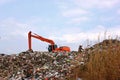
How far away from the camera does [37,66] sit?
40.8 ft

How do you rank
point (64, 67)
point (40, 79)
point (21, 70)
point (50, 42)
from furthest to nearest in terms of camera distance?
point (50, 42), point (21, 70), point (64, 67), point (40, 79)

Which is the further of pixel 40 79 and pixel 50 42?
pixel 50 42

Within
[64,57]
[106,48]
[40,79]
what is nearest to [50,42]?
[64,57]

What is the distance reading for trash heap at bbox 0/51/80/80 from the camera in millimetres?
10595

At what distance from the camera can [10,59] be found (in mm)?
14789

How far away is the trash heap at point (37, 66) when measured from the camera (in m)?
10.6

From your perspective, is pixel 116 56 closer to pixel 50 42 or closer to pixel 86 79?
pixel 86 79

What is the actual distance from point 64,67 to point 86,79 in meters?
2.90

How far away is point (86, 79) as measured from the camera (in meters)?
8.38

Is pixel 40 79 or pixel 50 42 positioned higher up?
pixel 50 42

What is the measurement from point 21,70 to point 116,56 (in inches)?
180

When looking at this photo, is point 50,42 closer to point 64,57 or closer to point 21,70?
point 64,57

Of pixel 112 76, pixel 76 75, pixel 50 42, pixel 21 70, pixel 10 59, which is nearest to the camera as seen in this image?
pixel 112 76

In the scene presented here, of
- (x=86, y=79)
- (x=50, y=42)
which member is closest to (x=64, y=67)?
(x=86, y=79)
